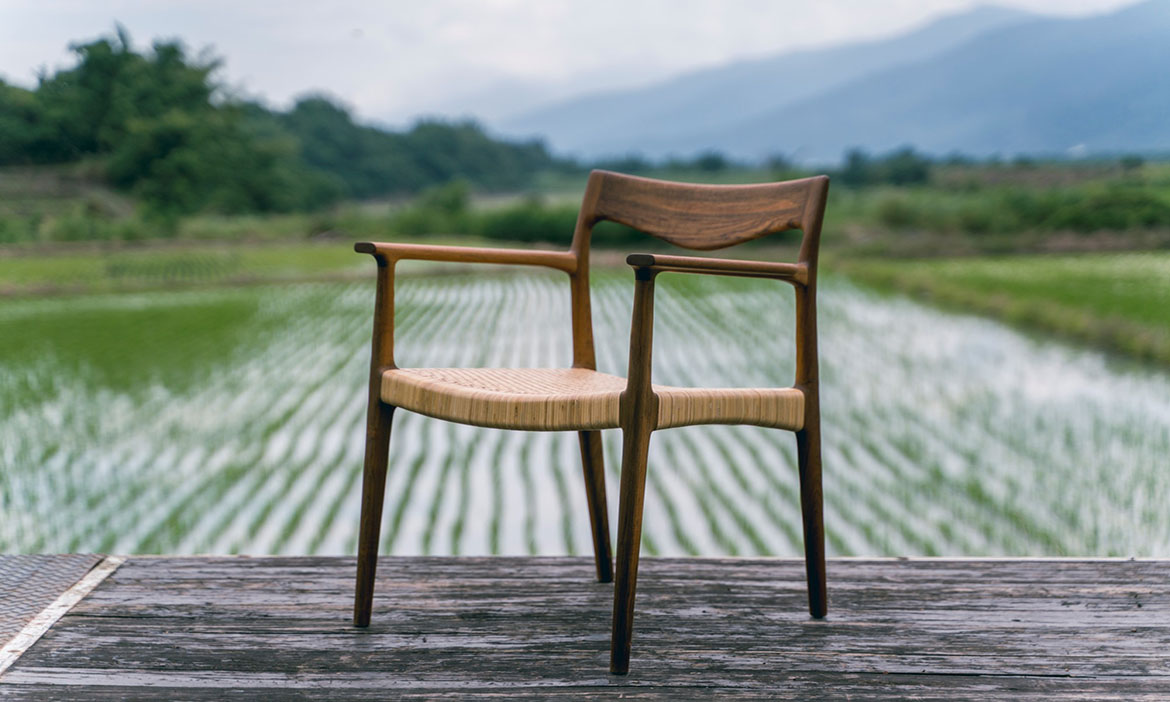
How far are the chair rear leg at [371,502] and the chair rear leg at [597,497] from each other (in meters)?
0.33

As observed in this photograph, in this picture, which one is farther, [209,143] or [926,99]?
[926,99]

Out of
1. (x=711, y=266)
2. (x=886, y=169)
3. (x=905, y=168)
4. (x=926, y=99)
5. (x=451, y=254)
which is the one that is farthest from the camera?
(x=926, y=99)

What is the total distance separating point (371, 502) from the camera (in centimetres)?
135

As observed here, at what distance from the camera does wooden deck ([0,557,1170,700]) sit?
3.84 feet

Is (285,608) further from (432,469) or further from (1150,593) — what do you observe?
(432,469)

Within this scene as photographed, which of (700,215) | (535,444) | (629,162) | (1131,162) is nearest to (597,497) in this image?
(700,215)

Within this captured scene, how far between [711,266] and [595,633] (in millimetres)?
558

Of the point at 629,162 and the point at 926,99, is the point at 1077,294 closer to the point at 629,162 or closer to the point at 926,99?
the point at 629,162

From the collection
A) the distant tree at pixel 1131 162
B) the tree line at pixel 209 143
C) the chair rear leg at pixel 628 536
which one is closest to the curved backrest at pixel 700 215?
the chair rear leg at pixel 628 536

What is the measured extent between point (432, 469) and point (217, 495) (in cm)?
104

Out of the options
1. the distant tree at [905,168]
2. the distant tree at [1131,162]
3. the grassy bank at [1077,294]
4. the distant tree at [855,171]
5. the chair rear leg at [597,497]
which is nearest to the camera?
the chair rear leg at [597,497]

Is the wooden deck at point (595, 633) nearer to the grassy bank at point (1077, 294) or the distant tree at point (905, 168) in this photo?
the grassy bank at point (1077, 294)

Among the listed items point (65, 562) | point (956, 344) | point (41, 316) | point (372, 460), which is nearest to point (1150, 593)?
point (372, 460)

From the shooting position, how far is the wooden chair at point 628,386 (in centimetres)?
117
